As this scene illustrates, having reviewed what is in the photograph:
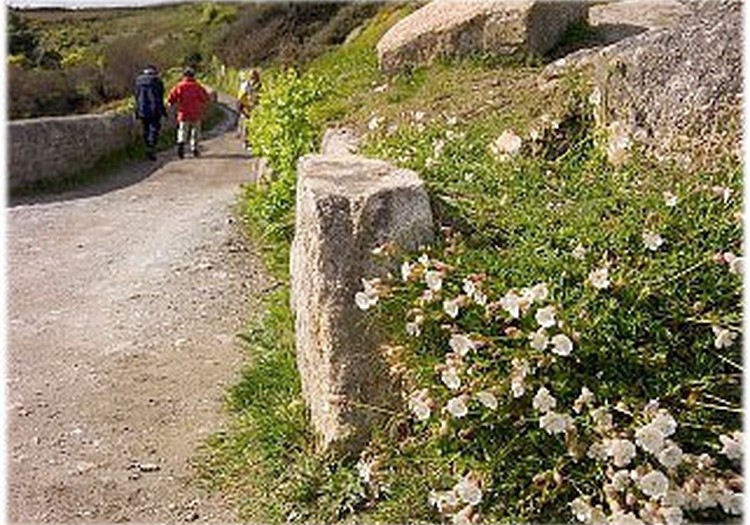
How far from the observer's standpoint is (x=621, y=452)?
2965 millimetres

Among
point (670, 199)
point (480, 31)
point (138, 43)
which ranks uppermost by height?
point (480, 31)

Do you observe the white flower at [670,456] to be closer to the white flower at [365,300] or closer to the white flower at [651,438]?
the white flower at [651,438]

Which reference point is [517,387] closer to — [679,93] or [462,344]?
[462,344]

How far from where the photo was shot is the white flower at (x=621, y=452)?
2965 millimetres

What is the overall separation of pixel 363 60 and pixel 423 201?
7.65 meters

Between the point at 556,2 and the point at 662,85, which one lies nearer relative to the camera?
the point at 662,85

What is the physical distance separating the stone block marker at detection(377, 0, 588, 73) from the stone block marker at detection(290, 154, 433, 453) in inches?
196

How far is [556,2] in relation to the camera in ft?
29.2

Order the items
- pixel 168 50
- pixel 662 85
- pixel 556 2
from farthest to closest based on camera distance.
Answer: pixel 168 50
pixel 556 2
pixel 662 85

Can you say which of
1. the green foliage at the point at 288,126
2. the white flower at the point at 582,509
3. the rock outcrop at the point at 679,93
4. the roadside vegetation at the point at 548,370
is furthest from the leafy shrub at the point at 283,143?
the white flower at the point at 582,509

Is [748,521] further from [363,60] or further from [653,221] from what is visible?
[363,60]

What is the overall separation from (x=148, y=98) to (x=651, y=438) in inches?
478

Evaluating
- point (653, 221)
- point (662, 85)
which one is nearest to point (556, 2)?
point (662, 85)

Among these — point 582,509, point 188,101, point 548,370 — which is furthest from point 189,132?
point 582,509
